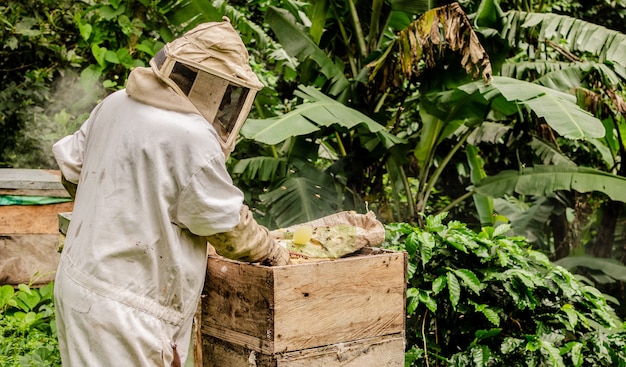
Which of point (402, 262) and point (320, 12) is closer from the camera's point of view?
point (402, 262)

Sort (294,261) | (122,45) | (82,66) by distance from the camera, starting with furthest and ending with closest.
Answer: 1. (82,66)
2. (122,45)
3. (294,261)

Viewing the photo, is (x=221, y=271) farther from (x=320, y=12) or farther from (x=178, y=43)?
(x=320, y=12)

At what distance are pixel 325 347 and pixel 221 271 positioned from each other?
556 millimetres

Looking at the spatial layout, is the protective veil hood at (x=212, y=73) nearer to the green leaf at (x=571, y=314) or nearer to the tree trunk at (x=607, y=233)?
the green leaf at (x=571, y=314)

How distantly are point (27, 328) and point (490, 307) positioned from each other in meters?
3.09

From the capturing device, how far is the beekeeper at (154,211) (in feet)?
8.95

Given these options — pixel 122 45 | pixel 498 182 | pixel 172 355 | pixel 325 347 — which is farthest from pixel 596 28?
pixel 172 355

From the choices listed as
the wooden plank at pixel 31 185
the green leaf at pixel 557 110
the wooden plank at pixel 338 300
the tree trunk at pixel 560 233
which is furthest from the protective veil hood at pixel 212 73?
the tree trunk at pixel 560 233

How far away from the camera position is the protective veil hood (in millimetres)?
2814

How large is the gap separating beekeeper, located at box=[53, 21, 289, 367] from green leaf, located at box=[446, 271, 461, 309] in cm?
190

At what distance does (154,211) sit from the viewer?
2785 mm

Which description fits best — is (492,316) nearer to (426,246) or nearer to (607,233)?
(426,246)

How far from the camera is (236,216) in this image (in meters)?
2.79

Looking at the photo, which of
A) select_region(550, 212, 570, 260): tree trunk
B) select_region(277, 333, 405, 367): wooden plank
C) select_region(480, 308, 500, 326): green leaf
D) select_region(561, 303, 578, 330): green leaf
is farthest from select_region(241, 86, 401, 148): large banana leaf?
select_region(550, 212, 570, 260): tree trunk
